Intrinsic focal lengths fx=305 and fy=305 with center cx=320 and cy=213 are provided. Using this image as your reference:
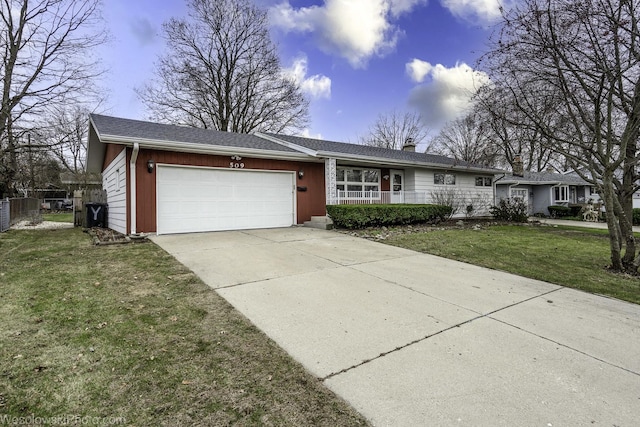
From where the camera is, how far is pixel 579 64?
19.4 ft

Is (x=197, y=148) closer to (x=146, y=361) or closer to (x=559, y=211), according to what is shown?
(x=146, y=361)

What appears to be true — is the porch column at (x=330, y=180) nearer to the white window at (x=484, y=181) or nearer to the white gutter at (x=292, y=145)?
the white gutter at (x=292, y=145)

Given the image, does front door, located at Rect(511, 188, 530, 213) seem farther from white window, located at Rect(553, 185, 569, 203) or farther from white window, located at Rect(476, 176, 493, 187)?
white window, located at Rect(476, 176, 493, 187)

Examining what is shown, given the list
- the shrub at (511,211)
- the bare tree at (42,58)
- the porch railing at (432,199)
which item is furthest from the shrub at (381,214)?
the bare tree at (42,58)

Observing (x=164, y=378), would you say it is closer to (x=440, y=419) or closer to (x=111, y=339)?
(x=111, y=339)

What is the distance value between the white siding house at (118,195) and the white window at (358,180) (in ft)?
24.1

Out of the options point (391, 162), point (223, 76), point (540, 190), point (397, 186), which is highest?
point (223, 76)

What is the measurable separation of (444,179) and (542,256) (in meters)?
9.07

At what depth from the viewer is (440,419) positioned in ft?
5.79

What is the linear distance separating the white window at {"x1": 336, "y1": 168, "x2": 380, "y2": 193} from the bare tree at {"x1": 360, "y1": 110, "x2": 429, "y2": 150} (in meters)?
18.9

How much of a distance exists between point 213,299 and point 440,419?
2.73m

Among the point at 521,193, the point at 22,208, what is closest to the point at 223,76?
the point at 22,208

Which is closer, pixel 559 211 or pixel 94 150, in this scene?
pixel 94 150

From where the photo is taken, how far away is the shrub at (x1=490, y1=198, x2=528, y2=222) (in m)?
15.0
